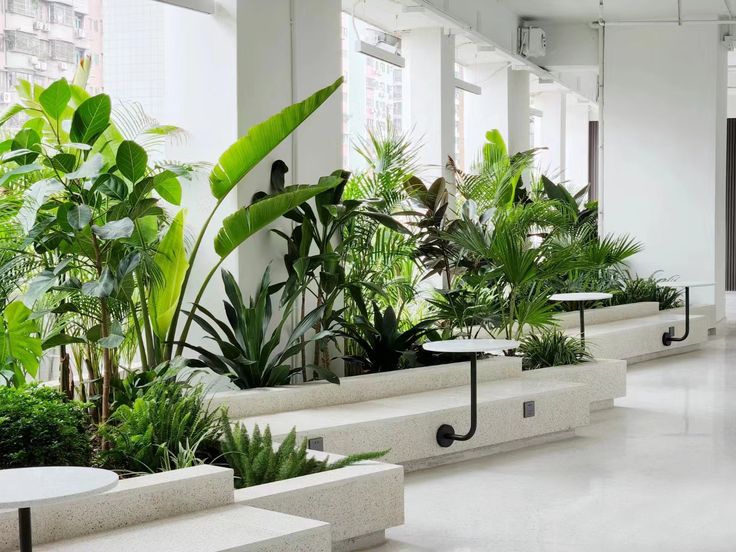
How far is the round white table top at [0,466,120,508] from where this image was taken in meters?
2.71

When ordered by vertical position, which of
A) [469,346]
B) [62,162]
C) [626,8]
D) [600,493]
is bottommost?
[600,493]

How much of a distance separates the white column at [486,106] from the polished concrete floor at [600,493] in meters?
6.28

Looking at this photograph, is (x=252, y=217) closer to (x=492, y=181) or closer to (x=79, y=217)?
(x=79, y=217)

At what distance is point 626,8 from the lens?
12883mm

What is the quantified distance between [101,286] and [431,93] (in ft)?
23.0

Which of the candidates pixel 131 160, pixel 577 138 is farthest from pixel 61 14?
pixel 577 138

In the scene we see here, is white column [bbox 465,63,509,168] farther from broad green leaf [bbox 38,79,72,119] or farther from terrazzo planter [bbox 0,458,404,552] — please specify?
terrazzo planter [bbox 0,458,404,552]

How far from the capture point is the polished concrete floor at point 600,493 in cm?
471

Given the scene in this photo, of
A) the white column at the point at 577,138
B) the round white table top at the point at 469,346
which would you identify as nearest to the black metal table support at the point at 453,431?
the round white table top at the point at 469,346

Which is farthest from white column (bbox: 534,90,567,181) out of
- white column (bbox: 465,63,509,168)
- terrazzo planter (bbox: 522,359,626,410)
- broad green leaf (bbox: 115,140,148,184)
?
broad green leaf (bbox: 115,140,148,184)

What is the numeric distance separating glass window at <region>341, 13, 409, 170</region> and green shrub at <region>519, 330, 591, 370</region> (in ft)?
10.6

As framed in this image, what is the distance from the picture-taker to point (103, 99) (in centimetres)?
511

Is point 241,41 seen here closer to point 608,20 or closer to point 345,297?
point 345,297

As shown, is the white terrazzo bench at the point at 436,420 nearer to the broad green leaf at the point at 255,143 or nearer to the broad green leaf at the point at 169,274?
the broad green leaf at the point at 169,274
